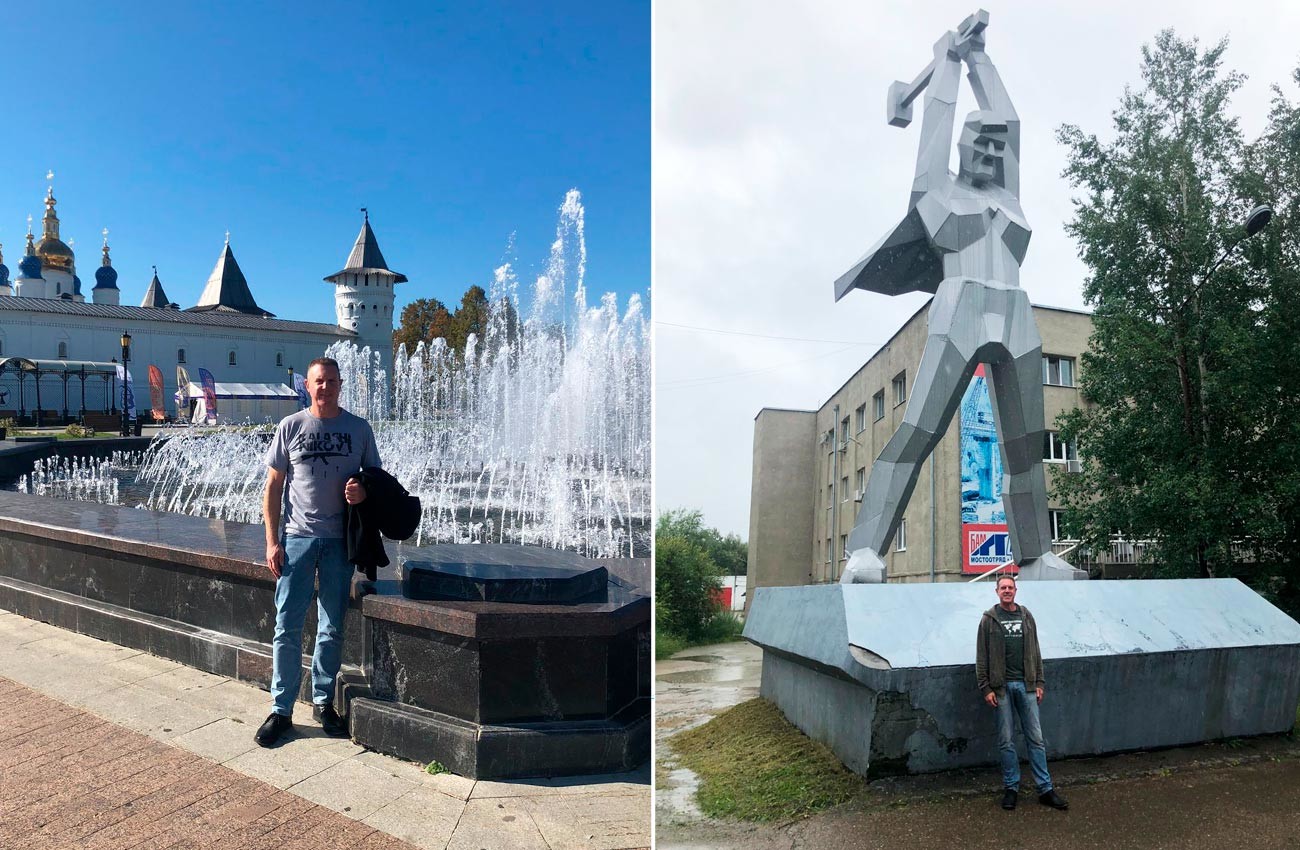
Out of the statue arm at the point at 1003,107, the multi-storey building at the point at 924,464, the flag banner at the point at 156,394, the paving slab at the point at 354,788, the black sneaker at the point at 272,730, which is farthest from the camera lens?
the flag banner at the point at 156,394

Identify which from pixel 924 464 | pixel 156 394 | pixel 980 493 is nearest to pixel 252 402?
pixel 156 394

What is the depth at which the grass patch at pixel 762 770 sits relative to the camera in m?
3.76

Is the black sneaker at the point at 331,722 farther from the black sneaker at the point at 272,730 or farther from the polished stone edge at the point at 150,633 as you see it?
the polished stone edge at the point at 150,633

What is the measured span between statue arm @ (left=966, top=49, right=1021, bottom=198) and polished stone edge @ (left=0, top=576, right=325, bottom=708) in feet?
17.4

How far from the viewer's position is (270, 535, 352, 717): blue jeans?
3.78 metres

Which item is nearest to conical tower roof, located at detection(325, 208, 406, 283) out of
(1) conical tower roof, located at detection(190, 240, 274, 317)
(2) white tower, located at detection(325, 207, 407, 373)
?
(2) white tower, located at detection(325, 207, 407, 373)

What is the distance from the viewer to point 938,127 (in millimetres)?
5785

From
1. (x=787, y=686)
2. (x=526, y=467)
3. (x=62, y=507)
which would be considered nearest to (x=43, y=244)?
(x=526, y=467)

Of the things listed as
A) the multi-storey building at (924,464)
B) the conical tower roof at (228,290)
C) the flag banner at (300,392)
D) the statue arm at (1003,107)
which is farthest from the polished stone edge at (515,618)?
the conical tower roof at (228,290)

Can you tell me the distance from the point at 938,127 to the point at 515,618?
4428mm

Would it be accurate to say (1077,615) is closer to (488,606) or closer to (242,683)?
(488,606)

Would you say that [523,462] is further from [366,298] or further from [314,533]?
[366,298]

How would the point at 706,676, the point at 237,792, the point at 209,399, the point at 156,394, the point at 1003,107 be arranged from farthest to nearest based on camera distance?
the point at 156,394
the point at 209,399
the point at 706,676
the point at 1003,107
the point at 237,792

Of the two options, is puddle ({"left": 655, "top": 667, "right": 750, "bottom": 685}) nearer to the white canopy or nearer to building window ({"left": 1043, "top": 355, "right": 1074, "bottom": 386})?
building window ({"left": 1043, "top": 355, "right": 1074, "bottom": 386})
